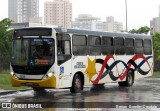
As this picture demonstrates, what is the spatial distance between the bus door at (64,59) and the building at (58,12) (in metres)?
120

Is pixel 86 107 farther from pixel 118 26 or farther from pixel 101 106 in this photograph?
pixel 118 26

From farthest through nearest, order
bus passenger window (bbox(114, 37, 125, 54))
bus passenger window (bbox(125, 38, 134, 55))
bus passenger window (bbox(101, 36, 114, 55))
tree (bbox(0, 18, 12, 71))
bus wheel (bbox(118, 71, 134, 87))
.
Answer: tree (bbox(0, 18, 12, 71)) < bus wheel (bbox(118, 71, 134, 87)) < bus passenger window (bbox(125, 38, 134, 55)) < bus passenger window (bbox(114, 37, 125, 54)) < bus passenger window (bbox(101, 36, 114, 55))

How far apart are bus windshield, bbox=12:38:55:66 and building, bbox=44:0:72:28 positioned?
12096cm

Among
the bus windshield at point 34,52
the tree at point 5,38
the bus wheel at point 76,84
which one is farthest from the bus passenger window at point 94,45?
the tree at point 5,38

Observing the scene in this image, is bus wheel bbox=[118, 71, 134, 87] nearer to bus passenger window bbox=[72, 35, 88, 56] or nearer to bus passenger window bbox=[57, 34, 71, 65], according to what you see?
bus passenger window bbox=[72, 35, 88, 56]

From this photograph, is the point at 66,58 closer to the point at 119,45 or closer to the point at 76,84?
the point at 76,84

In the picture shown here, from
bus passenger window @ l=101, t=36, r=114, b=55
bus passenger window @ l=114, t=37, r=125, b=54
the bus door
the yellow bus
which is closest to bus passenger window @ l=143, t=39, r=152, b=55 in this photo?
the yellow bus

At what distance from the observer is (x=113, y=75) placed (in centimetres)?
2241

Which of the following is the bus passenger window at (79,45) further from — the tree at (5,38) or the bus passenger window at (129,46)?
the tree at (5,38)

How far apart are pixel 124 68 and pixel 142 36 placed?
3.09 metres

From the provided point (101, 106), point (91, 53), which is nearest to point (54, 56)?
point (91, 53)

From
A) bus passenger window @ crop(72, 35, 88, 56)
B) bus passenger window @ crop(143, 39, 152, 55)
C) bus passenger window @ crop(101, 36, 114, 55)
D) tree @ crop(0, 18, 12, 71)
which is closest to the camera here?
bus passenger window @ crop(72, 35, 88, 56)

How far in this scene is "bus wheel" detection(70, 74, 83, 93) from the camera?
18.8 m

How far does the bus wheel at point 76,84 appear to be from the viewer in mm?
18812
